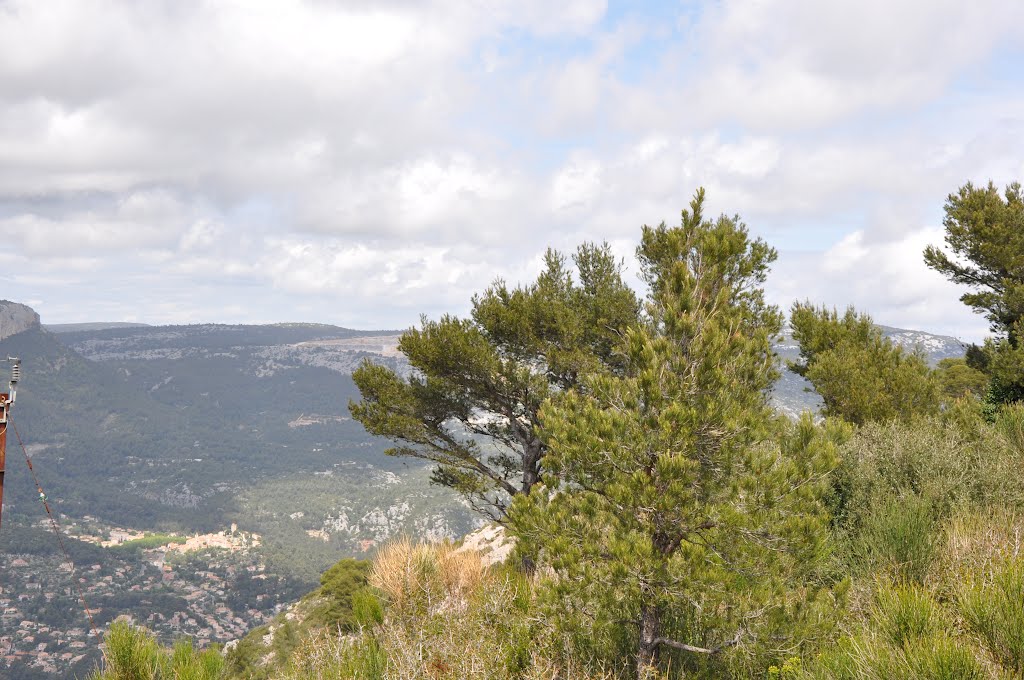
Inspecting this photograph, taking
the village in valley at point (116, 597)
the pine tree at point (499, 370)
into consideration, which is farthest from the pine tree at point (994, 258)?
the village in valley at point (116, 597)

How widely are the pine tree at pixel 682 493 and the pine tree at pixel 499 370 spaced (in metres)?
8.90

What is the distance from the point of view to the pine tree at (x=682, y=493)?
6605 mm

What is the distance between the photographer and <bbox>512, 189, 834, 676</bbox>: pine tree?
661cm

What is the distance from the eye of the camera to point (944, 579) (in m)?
6.79

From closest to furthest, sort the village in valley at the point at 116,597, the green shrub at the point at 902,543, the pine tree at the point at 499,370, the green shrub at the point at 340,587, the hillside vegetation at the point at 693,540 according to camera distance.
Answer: the hillside vegetation at the point at 693,540 → the green shrub at the point at 902,543 → the pine tree at the point at 499,370 → the green shrub at the point at 340,587 → the village in valley at the point at 116,597

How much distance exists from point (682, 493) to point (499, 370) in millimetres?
11233

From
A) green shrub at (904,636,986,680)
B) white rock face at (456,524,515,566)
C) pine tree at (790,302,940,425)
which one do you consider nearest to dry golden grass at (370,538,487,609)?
green shrub at (904,636,986,680)

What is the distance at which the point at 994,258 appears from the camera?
21.9 metres

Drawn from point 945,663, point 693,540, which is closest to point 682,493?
point 693,540

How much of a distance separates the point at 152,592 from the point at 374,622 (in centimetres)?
16852

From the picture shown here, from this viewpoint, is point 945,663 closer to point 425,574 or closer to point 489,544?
point 425,574

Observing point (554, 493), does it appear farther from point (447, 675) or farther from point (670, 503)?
point (447, 675)

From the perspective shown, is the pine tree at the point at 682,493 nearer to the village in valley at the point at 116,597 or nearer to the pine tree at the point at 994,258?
the pine tree at the point at 994,258

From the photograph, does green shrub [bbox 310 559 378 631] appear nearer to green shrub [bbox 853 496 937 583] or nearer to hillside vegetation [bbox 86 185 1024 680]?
hillside vegetation [bbox 86 185 1024 680]
